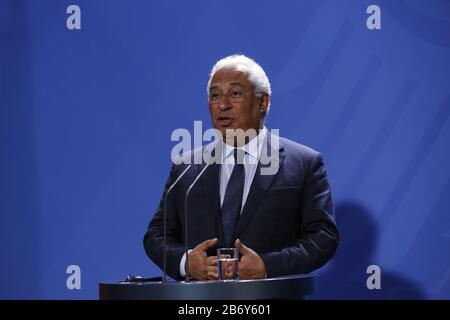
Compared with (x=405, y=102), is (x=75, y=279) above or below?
below

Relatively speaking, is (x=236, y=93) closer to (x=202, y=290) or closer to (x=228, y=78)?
(x=228, y=78)

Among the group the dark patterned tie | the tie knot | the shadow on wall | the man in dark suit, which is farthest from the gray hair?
the shadow on wall

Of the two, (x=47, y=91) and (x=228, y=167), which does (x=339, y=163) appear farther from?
(x=47, y=91)

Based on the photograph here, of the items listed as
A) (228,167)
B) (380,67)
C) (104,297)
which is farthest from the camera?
(380,67)

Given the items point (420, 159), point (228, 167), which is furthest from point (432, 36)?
point (228, 167)

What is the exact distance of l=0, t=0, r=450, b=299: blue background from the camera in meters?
4.07

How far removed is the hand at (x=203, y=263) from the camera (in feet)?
9.25

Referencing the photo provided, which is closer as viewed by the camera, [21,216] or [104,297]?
[104,297]

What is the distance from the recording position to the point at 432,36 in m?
4.09

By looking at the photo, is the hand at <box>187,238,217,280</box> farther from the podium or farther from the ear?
the ear

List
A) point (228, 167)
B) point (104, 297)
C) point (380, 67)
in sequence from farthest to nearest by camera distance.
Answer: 1. point (380, 67)
2. point (228, 167)
3. point (104, 297)

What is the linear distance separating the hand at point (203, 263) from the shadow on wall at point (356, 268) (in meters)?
1.34

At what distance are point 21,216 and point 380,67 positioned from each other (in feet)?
6.63

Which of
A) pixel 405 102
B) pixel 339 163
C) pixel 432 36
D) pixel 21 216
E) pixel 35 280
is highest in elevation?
pixel 432 36
